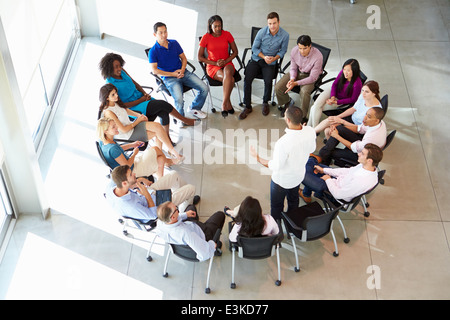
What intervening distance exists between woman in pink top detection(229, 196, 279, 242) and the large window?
9.62 feet

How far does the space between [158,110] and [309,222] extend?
2.62 meters

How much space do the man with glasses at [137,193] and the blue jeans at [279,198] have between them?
0.93m

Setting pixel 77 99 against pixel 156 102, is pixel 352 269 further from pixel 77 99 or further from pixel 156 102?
pixel 77 99

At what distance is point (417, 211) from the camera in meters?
6.41

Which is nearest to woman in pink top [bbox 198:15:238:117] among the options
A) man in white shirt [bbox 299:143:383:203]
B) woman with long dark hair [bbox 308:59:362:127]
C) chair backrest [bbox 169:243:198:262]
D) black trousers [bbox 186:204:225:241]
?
woman with long dark hair [bbox 308:59:362:127]

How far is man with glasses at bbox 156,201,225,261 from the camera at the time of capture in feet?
16.0

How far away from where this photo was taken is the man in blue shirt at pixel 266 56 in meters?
7.27

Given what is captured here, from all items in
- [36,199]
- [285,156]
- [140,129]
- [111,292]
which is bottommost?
[111,292]

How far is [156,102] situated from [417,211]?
3.52 meters

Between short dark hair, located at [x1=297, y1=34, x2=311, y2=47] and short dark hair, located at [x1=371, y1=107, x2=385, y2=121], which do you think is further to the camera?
short dark hair, located at [x1=297, y1=34, x2=311, y2=47]

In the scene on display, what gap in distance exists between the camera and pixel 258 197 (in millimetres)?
6598

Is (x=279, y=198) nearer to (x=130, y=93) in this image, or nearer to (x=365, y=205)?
(x=365, y=205)

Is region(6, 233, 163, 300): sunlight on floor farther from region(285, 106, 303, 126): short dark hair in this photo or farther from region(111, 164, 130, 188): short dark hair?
region(285, 106, 303, 126): short dark hair

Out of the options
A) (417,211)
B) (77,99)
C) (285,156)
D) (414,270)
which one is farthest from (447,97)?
(77,99)
